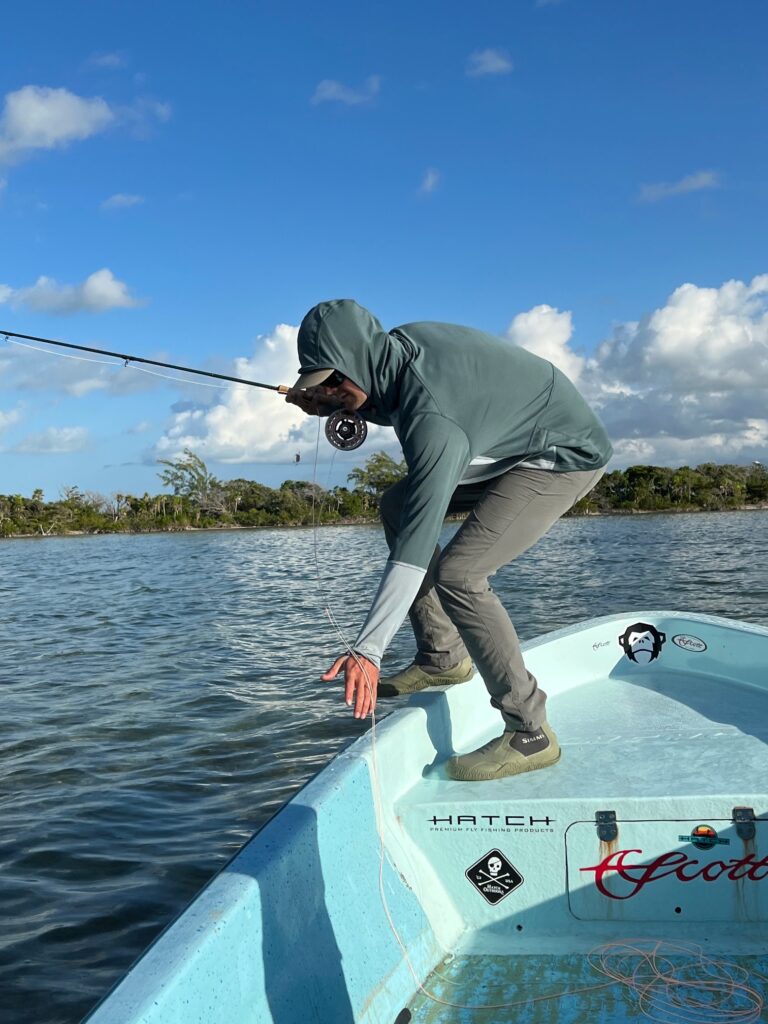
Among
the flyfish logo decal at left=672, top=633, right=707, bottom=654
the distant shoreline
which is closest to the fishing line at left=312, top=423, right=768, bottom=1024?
the flyfish logo decal at left=672, top=633, right=707, bottom=654

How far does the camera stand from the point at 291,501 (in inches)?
5069

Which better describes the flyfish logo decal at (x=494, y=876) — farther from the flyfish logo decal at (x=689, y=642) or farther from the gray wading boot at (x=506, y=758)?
the flyfish logo decal at (x=689, y=642)

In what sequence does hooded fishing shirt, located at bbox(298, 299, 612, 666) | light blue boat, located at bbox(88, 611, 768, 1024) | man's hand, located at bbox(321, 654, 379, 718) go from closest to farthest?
light blue boat, located at bbox(88, 611, 768, 1024) < man's hand, located at bbox(321, 654, 379, 718) < hooded fishing shirt, located at bbox(298, 299, 612, 666)

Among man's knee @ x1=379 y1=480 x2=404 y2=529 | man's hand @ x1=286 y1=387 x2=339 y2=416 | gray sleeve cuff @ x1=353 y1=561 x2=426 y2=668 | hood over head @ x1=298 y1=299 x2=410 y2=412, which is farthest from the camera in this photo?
man's knee @ x1=379 y1=480 x2=404 y2=529

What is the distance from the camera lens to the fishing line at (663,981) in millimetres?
2377

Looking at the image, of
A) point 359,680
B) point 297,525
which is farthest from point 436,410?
point 297,525

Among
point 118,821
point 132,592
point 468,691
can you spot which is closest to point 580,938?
point 468,691

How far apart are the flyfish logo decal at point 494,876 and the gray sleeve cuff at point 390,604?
1.01 meters

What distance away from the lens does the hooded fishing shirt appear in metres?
2.53

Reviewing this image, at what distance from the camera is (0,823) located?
18.0 feet

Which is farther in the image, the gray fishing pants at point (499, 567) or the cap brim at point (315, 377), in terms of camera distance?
the gray fishing pants at point (499, 567)

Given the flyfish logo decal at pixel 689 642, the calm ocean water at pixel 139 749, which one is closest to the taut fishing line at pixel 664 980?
the calm ocean water at pixel 139 749

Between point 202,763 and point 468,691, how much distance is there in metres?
3.25

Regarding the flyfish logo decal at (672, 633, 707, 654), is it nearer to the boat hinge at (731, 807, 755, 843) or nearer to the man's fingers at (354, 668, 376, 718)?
the boat hinge at (731, 807, 755, 843)
